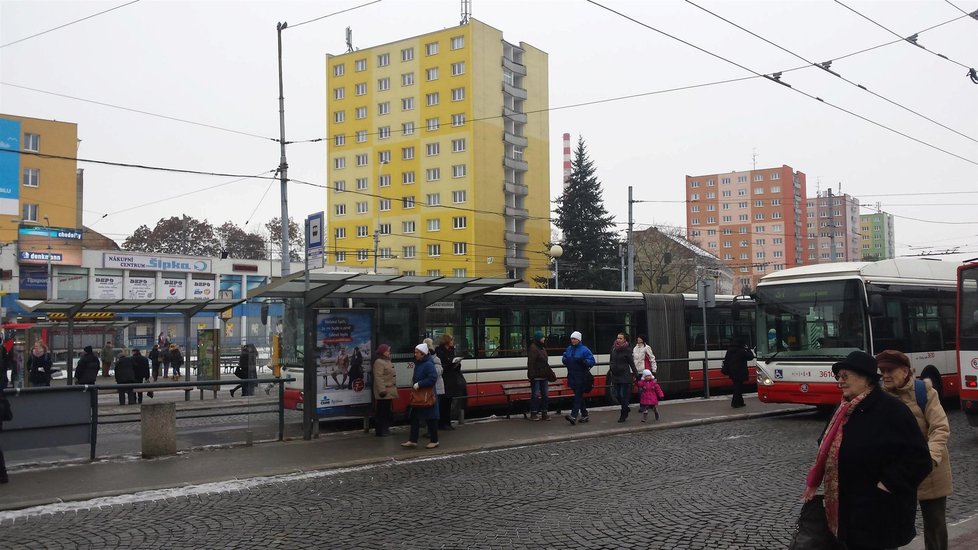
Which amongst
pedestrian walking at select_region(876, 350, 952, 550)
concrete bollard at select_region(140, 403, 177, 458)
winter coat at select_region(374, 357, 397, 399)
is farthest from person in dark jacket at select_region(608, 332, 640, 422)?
pedestrian walking at select_region(876, 350, 952, 550)

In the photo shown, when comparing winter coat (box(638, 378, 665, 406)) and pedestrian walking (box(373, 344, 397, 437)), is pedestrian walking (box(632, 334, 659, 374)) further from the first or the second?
pedestrian walking (box(373, 344, 397, 437))

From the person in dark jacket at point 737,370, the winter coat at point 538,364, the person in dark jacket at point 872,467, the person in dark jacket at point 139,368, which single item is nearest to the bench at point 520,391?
the winter coat at point 538,364

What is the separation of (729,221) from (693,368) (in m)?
112

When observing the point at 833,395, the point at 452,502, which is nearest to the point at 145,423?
the point at 452,502

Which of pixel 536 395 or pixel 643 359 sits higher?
pixel 643 359

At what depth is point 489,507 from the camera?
8.92m

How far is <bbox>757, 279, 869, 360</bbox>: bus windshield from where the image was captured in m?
16.4

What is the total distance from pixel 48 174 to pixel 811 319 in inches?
2113

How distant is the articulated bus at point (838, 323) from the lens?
16.4 metres

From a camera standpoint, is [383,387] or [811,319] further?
[811,319]

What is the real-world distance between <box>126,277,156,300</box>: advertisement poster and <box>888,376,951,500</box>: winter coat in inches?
2061

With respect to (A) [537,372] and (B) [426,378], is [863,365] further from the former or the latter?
(A) [537,372]

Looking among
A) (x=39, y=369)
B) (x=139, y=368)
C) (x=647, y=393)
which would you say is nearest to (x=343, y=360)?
(x=647, y=393)

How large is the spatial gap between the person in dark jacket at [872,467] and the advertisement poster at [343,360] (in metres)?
11.2
